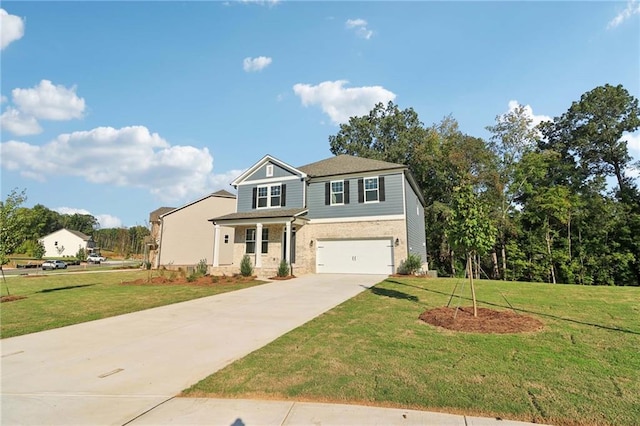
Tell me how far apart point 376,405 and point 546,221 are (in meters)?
24.9

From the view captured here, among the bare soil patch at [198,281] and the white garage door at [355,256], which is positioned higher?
the white garage door at [355,256]

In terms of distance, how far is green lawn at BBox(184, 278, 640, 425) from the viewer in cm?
311

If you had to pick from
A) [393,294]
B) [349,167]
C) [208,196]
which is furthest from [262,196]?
[393,294]

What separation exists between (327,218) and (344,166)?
3.64 meters

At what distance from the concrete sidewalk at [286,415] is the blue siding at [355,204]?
14.4m

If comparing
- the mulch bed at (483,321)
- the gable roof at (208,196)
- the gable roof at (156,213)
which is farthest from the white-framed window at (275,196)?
the gable roof at (156,213)

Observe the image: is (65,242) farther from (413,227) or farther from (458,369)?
(458,369)

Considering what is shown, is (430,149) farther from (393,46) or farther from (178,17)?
(178,17)

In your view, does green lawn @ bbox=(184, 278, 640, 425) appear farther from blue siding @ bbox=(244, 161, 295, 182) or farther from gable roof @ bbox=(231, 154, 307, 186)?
blue siding @ bbox=(244, 161, 295, 182)

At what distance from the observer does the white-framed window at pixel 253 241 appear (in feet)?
62.0

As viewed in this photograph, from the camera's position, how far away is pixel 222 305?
9.08m

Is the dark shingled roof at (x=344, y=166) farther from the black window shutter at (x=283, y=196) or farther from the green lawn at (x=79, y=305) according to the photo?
the green lawn at (x=79, y=305)

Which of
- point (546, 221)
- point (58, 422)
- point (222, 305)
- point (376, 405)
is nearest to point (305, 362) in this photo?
point (376, 405)

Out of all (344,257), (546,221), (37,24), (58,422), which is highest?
(37,24)
